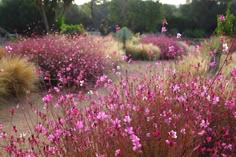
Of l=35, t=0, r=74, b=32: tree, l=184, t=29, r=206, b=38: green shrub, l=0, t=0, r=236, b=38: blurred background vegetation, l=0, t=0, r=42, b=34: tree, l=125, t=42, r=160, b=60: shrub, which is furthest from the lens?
l=184, t=29, r=206, b=38: green shrub

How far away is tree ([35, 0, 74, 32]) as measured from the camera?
53.8 ft

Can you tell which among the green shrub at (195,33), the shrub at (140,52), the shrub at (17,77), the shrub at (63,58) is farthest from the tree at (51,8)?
the green shrub at (195,33)

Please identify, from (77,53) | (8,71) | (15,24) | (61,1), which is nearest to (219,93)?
(8,71)

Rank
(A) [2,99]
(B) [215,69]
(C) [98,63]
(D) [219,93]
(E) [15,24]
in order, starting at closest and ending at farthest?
(D) [219,93] → (A) [2,99] → (B) [215,69] → (C) [98,63] → (E) [15,24]

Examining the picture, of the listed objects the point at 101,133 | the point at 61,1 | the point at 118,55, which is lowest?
the point at 118,55

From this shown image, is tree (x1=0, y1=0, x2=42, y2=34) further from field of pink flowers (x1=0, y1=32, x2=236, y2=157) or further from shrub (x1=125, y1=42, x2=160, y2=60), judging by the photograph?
field of pink flowers (x1=0, y1=32, x2=236, y2=157)

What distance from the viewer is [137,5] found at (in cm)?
3253

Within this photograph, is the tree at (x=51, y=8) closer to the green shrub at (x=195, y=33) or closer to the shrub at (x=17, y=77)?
the shrub at (x=17, y=77)

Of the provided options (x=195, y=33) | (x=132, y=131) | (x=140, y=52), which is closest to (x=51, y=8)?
(x=140, y=52)

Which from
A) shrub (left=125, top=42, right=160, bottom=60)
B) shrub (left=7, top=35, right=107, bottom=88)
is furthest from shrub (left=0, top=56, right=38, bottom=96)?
shrub (left=125, top=42, right=160, bottom=60)

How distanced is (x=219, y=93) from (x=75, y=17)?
103 ft

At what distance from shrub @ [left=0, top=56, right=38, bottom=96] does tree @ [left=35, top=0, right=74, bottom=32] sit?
9.13 meters

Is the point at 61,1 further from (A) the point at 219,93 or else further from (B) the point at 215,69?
(A) the point at 219,93

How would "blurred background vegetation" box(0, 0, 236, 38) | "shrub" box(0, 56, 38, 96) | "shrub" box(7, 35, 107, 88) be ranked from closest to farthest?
"shrub" box(0, 56, 38, 96), "shrub" box(7, 35, 107, 88), "blurred background vegetation" box(0, 0, 236, 38)
